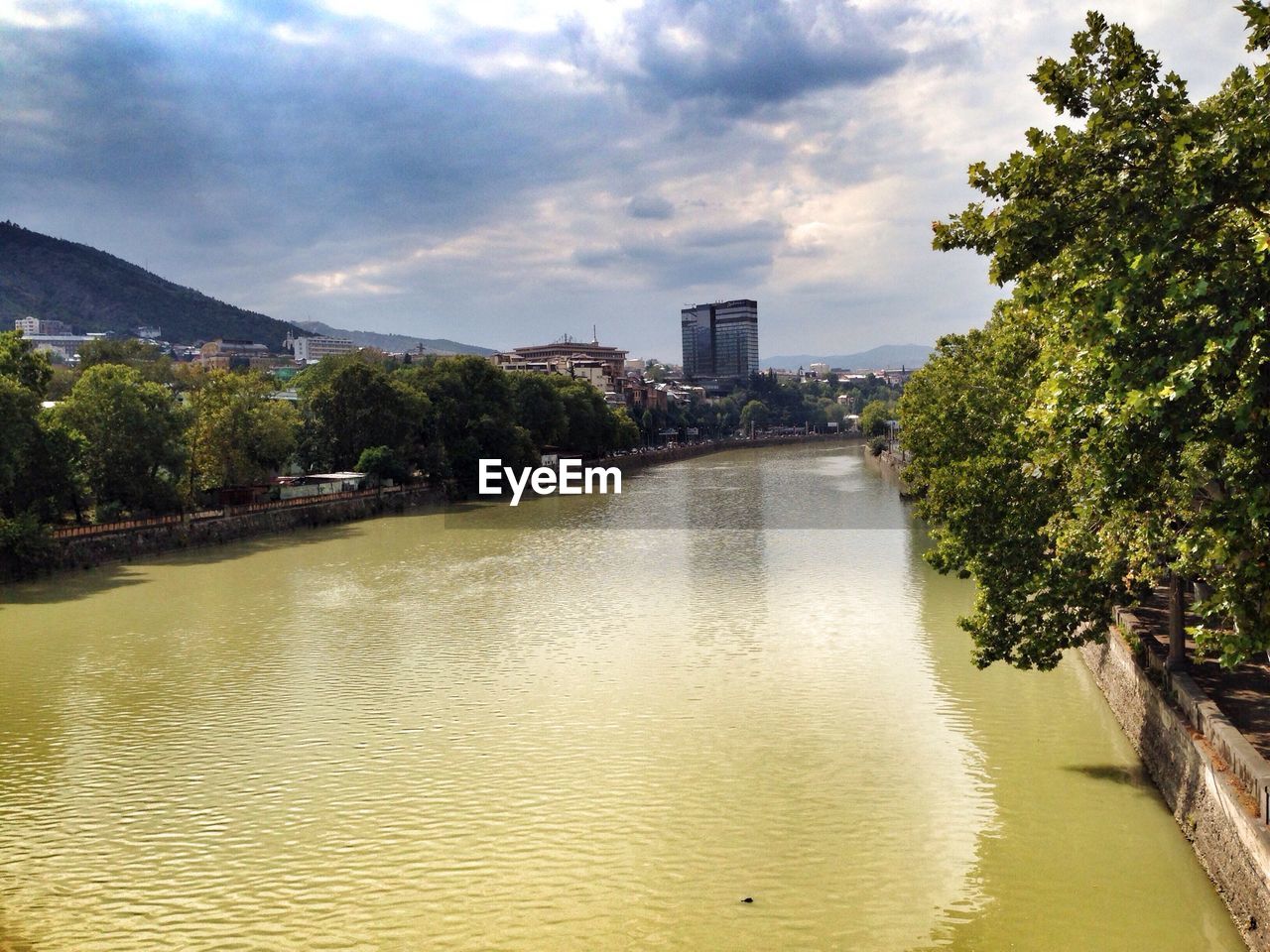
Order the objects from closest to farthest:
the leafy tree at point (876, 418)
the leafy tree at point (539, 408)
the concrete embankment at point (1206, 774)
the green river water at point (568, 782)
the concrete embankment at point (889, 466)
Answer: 1. the concrete embankment at point (1206, 774)
2. the green river water at point (568, 782)
3. the concrete embankment at point (889, 466)
4. the leafy tree at point (539, 408)
5. the leafy tree at point (876, 418)

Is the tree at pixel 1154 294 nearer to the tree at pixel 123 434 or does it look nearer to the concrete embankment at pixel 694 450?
the tree at pixel 123 434

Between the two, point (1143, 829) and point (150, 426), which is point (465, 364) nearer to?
point (150, 426)

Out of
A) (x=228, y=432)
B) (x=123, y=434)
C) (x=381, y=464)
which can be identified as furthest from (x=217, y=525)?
(x=381, y=464)

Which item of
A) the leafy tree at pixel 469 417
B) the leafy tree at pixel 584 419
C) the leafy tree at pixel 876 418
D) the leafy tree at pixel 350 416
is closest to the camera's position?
the leafy tree at pixel 350 416

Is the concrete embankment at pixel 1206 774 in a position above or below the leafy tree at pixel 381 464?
below

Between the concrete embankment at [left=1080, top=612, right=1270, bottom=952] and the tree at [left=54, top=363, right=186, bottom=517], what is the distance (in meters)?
40.8

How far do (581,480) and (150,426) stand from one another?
1755 inches

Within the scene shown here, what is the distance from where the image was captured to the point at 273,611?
31266 mm

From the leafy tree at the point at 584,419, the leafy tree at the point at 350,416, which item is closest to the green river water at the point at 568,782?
the leafy tree at the point at 350,416

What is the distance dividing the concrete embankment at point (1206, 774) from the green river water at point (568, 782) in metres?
0.45

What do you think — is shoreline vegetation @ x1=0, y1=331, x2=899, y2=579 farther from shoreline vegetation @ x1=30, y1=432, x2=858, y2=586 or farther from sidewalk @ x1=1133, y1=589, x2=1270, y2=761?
sidewalk @ x1=1133, y1=589, x2=1270, y2=761

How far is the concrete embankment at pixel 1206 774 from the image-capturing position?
1030 cm

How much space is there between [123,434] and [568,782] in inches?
1405

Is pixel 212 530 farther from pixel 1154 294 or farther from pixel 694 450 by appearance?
pixel 694 450
